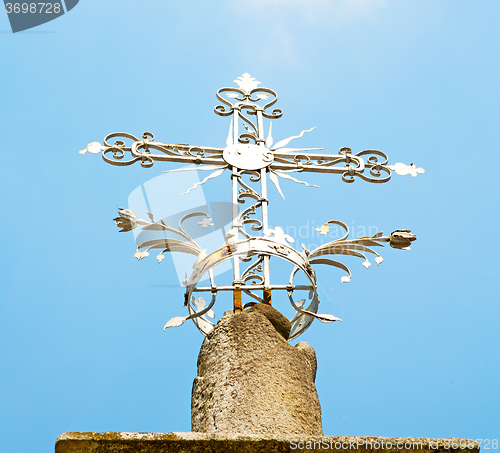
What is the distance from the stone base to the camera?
250cm

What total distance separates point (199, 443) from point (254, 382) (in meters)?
0.77

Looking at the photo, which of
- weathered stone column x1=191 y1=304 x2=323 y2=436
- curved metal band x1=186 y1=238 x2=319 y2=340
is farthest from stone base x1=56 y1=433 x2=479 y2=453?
curved metal band x1=186 y1=238 x2=319 y2=340

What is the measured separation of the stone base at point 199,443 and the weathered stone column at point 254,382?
0.44 m

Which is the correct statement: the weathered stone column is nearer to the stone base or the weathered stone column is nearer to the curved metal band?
the curved metal band

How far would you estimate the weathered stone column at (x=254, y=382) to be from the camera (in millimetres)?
3111

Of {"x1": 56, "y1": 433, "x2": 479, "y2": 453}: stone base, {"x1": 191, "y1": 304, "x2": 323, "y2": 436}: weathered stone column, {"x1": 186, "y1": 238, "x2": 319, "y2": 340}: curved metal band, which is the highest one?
{"x1": 186, "y1": 238, "x2": 319, "y2": 340}: curved metal band

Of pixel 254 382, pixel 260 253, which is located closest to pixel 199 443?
pixel 254 382

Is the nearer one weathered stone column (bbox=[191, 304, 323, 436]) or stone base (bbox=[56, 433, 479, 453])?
stone base (bbox=[56, 433, 479, 453])

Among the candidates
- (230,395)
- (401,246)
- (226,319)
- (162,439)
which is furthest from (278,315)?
(162,439)

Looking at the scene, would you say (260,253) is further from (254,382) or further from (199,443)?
(199,443)

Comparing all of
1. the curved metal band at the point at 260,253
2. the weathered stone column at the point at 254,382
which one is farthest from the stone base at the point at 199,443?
the curved metal band at the point at 260,253

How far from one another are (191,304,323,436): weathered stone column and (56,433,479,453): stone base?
444 millimetres

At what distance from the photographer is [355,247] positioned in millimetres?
4441

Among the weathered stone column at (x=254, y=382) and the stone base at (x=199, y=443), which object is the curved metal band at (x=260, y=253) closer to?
the weathered stone column at (x=254, y=382)
